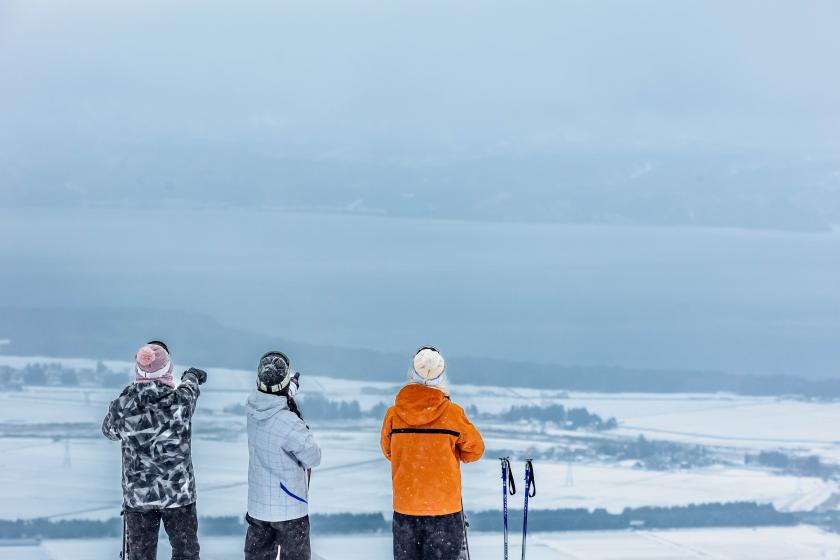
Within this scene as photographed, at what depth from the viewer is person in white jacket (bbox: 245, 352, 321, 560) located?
337 centimetres

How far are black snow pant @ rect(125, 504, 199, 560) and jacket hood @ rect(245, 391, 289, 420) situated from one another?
47 cm

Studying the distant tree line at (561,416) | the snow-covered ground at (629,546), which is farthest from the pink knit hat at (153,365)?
the distant tree line at (561,416)

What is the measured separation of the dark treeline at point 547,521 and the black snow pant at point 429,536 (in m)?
8.86

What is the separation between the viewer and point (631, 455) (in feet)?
113

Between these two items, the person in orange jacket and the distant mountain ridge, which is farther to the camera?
the distant mountain ridge

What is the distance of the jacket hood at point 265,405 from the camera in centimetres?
337

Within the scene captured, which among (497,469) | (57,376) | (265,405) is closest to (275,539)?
(265,405)

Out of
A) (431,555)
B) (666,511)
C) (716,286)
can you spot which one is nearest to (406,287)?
(716,286)

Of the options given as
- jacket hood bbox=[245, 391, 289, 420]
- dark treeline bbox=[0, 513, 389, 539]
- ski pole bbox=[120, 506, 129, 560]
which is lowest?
dark treeline bbox=[0, 513, 389, 539]

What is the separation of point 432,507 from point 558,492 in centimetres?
2350

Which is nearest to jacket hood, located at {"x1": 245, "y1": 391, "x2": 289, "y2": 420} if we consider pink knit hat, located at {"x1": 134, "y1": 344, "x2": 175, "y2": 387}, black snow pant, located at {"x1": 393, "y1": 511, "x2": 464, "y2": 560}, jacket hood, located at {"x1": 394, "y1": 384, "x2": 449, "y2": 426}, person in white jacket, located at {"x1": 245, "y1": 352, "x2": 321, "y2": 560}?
person in white jacket, located at {"x1": 245, "y1": 352, "x2": 321, "y2": 560}

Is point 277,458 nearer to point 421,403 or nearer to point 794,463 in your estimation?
point 421,403

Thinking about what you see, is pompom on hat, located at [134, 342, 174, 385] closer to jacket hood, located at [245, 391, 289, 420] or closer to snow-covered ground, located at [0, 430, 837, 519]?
jacket hood, located at [245, 391, 289, 420]

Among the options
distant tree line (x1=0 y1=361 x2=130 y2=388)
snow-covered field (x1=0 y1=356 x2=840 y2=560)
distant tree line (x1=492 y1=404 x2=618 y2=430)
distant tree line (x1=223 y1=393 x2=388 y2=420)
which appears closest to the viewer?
snow-covered field (x1=0 y1=356 x2=840 y2=560)
